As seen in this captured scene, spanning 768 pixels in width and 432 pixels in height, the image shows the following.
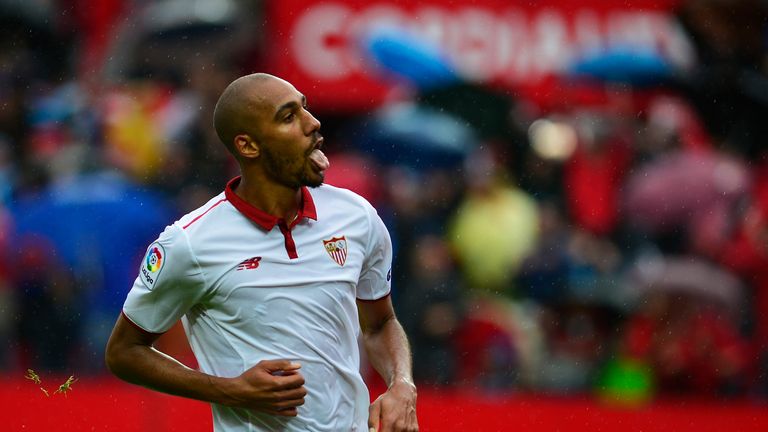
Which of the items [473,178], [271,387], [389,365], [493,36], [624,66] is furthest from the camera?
[493,36]

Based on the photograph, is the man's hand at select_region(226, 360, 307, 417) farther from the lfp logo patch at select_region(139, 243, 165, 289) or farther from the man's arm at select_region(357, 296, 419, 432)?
the lfp logo patch at select_region(139, 243, 165, 289)

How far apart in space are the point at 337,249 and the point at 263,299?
0.32m

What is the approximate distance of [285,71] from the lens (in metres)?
11.1

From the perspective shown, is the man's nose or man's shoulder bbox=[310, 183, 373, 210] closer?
the man's nose

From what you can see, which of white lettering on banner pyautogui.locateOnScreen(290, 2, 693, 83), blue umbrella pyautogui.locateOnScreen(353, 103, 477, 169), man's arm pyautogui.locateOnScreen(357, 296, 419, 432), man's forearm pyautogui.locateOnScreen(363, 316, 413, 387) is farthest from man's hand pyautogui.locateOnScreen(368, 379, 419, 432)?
white lettering on banner pyautogui.locateOnScreen(290, 2, 693, 83)

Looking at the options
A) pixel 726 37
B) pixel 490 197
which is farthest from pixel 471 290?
pixel 726 37

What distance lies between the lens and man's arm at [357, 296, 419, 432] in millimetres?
4285

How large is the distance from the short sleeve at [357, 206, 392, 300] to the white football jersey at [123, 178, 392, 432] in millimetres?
174

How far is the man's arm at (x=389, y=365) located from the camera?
4285 millimetres

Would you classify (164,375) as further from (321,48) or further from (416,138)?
(321,48)

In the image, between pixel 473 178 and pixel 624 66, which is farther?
pixel 624 66

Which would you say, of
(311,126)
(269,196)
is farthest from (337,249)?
(311,126)

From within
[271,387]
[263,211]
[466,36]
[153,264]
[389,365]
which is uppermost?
[263,211]

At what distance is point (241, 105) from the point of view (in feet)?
14.5
